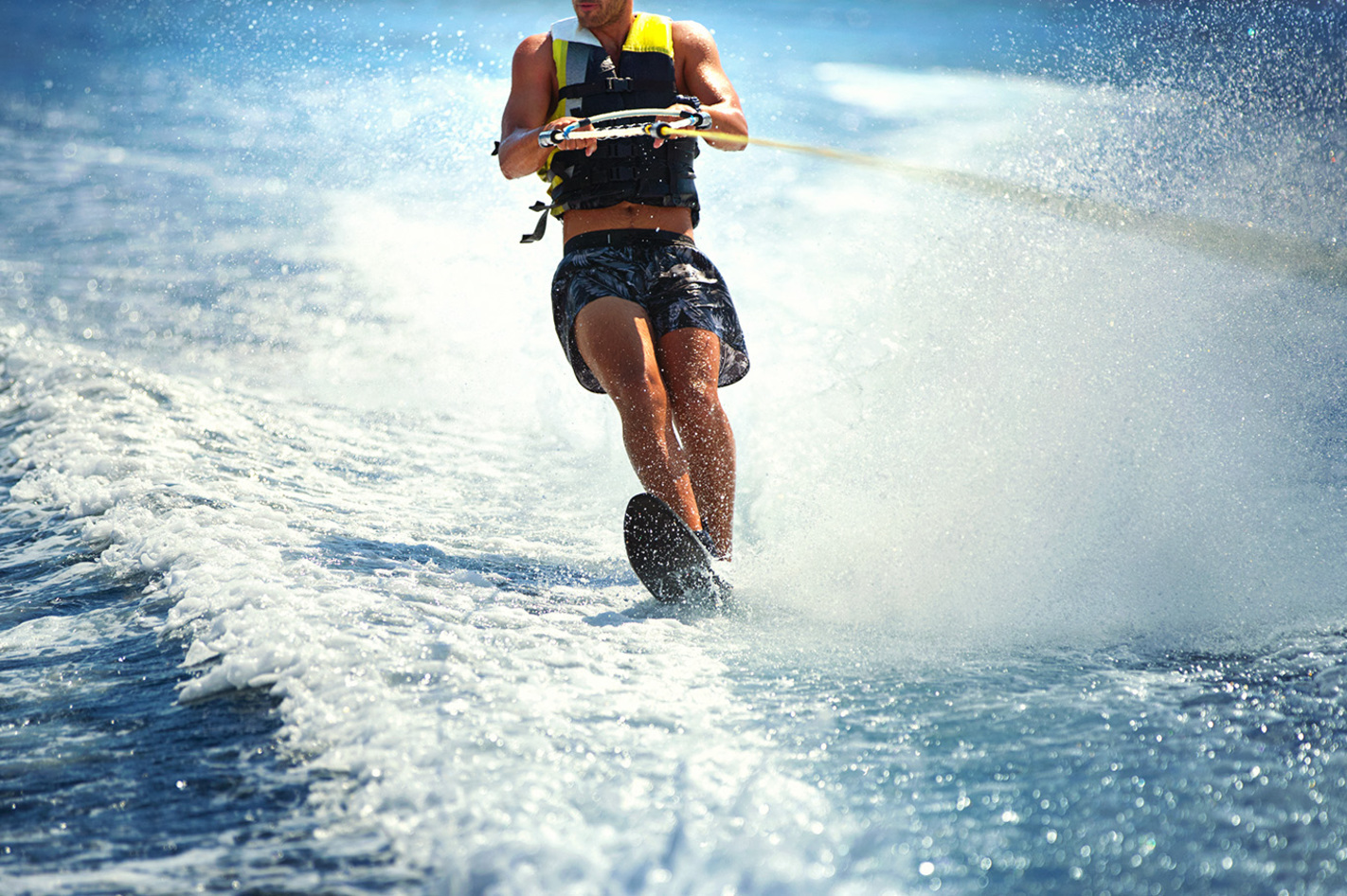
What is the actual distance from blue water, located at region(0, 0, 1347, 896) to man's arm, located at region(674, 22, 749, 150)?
4.44ft

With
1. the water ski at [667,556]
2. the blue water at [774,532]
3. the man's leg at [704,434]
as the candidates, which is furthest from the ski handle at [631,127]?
the blue water at [774,532]

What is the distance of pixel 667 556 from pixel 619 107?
136 centimetres

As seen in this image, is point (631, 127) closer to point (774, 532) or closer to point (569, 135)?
point (569, 135)

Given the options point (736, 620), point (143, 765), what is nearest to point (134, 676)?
point (143, 765)

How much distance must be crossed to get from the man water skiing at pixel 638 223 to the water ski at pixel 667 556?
0.25 metres

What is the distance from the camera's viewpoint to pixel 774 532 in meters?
3.36

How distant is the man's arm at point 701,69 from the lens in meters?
3.04

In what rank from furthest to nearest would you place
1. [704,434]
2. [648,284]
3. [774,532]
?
[774,532]
[648,284]
[704,434]

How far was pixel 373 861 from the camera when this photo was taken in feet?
4.77

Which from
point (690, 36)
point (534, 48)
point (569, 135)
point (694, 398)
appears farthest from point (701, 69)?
point (694, 398)

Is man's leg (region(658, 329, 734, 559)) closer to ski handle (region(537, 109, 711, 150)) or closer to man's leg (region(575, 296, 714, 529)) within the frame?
man's leg (region(575, 296, 714, 529))

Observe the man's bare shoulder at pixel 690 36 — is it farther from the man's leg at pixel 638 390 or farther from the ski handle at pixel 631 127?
the man's leg at pixel 638 390

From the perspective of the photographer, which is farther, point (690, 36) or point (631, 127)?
point (690, 36)

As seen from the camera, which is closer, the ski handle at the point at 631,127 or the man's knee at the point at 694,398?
the ski handle at the point at 631,127
